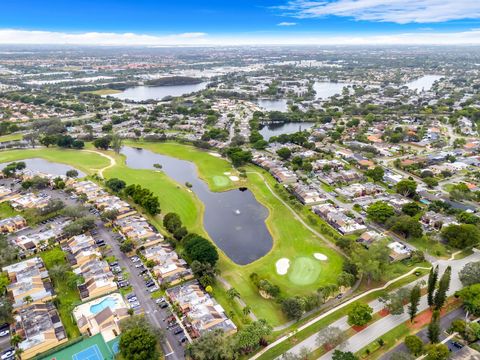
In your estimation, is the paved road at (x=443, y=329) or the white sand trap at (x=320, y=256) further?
the white sand trap at (x=320, y=256)

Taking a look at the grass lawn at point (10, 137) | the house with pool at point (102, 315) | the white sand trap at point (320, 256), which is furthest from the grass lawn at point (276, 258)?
the grass lawn at point (10, 137)

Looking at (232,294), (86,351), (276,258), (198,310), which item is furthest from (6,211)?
(276,258)

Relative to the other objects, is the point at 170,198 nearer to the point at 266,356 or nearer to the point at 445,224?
the point at 266,356

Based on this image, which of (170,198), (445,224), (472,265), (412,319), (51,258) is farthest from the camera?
(170,198)

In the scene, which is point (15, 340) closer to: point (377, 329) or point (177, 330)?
point (177, 330)

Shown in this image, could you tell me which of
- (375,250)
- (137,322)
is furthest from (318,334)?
(137,322)

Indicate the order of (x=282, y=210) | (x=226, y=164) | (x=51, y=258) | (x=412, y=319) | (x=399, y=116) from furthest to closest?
(x=399, y=116), (x=226, y=164), (x=282, y=210), (x=51, y=258), (x=412, y=319)

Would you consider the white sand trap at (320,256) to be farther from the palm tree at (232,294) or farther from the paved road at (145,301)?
the paved road at (145,301)
